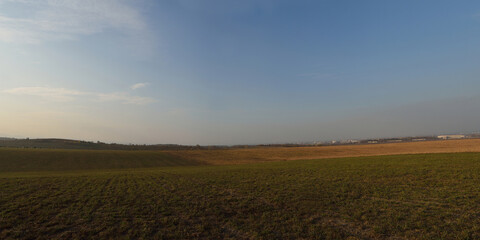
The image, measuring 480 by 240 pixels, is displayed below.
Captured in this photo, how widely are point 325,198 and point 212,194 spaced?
27.7 ft

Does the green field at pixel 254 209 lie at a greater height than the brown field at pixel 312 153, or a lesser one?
greater

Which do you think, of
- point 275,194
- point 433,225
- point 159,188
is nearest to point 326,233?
point 433,225

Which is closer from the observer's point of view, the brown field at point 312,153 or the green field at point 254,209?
the green field at point 254,209

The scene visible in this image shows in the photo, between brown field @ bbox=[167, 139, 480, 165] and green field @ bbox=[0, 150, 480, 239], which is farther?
brown field @ bbox=[167, 139, 480, 165]

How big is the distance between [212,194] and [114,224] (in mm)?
7349

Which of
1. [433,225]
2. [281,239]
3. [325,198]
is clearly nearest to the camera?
[281,239]

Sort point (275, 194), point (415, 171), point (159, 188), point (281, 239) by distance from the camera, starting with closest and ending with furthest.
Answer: point (281, 239) < point (275, 194) < point (159, 188) < point (415, 171)

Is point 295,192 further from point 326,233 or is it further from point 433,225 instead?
point 433,225

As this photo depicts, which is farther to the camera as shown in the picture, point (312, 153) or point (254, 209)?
point (312, 153)

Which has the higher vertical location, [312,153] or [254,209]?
[254,209]

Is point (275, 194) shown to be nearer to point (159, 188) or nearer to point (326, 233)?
point (326, 233)

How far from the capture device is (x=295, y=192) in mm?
16828

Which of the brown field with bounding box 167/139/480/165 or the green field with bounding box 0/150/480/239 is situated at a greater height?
the green field with bounding box 0/150/480/239

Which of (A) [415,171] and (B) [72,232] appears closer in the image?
(B) [72,232]
